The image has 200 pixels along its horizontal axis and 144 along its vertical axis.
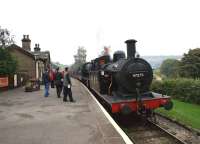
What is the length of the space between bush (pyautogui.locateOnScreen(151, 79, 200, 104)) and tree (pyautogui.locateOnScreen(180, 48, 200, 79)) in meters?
28.0

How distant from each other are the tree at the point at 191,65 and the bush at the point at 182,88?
28.0 metres

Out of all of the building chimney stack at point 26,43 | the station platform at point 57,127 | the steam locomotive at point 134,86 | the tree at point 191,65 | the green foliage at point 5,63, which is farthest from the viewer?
the tree at point 191,65

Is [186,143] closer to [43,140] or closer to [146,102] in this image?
[146,102]

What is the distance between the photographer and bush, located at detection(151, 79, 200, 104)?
17.2 metres

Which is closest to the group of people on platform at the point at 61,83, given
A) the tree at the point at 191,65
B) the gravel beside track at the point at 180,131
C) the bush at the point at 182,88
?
the gravel beside track at the point at 180,131

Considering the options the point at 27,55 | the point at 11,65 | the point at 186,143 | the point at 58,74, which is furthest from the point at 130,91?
the point at 27,55

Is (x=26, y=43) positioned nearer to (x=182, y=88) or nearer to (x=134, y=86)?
(x=182, y=88)

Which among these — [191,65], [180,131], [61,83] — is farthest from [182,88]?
[191,65]

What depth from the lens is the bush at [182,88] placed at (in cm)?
1719

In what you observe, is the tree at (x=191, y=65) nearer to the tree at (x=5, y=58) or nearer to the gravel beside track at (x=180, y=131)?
the tree at (x=5, y=58)

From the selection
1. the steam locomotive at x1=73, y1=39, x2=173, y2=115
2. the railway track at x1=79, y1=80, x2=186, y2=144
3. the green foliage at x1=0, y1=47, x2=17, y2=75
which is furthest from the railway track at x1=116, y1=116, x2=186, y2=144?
the green foliage at x1=0, y1=47, x2=17, y2=75

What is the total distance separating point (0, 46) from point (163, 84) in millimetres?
13882

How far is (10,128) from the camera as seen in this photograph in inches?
299

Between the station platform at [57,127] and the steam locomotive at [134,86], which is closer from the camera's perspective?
the station platform at [57,127]
